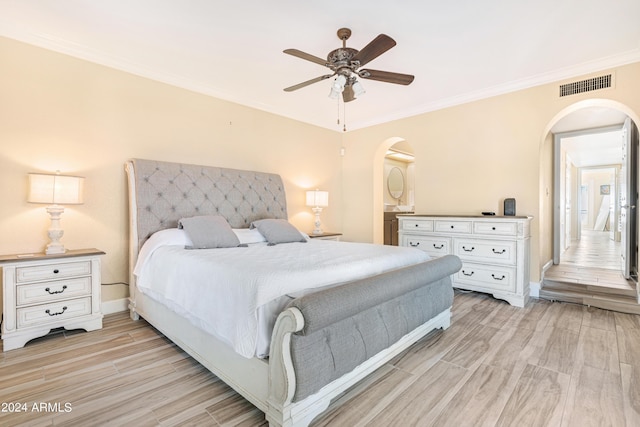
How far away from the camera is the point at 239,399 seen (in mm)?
1657

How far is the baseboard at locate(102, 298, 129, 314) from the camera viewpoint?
2905 mm

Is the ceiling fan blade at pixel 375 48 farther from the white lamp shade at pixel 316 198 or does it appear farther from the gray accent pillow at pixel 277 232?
the white lamp shade at pixel 316 198

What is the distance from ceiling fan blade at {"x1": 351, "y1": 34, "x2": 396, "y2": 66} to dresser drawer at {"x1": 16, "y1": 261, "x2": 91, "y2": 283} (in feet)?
9.07

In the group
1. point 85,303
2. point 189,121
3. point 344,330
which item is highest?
point 189,121

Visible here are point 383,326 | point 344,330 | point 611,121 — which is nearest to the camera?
point 344,330

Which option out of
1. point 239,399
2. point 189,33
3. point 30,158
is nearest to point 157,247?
point 30,158

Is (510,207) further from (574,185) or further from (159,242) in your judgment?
(574,185)

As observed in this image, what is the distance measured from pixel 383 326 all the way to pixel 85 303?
2.44m

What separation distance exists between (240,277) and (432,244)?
115 inches

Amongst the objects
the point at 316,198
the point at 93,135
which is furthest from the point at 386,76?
the point at 93,135

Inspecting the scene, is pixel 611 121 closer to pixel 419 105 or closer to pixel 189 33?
pixel 419 105

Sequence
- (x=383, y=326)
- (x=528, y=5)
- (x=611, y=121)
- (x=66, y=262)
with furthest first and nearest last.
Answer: (x=611, y=121), (x=66, y=262), (x=528, y=5), (x=383, y=326)

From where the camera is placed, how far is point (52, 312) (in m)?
2.36

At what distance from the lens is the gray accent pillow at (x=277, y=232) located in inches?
123
